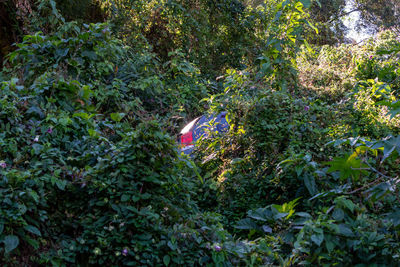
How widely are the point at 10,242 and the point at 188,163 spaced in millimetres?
1444

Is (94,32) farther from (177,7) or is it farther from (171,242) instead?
(177,7)

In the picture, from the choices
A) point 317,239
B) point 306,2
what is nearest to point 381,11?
point 306,2

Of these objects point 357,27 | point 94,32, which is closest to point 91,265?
point 94,32

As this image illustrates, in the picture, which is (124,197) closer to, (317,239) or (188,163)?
(188,163)

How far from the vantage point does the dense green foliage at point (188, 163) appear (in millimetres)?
2871

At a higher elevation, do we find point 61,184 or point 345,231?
point 61,184

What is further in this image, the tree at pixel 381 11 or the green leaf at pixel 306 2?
the tree at pixel 381 11

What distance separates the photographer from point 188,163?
11.6ft

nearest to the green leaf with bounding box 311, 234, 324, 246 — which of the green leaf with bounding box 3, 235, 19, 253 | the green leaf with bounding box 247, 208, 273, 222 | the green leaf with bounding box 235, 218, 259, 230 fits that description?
the green leaf with bounding box 247, 208, 273, 222

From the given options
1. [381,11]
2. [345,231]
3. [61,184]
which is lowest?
[381,11]

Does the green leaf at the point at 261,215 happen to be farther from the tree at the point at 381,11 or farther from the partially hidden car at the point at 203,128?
the tree at the point at 381,11

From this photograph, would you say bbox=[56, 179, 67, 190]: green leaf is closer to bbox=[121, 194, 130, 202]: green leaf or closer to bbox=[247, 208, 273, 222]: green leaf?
bbox=[121, 194, 130, 202]: green leaf

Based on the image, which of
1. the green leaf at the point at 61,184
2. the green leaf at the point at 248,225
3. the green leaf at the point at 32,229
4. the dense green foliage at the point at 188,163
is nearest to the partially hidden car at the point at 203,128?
the dense green foliage at the point at 188,163

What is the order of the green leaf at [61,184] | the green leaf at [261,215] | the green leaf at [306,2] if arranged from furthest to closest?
the green leaf at [306,2] < the green leaf at [261,215] < the green leaf at [61,184]
